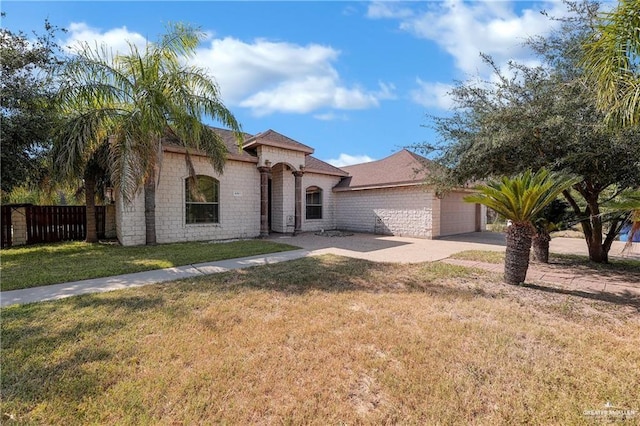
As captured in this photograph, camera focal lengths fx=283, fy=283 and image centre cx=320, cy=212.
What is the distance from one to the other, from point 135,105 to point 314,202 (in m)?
10.6

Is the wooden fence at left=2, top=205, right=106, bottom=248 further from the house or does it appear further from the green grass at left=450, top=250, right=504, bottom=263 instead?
the green grass at left=450, top=250, right=504, bottom=263

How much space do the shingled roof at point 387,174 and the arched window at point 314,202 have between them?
4.31 ft

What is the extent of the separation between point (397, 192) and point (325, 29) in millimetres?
8782

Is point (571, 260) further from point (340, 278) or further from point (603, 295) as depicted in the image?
point (340, 278)

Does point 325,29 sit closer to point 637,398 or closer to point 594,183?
point 594,183

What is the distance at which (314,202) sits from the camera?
17.7 m

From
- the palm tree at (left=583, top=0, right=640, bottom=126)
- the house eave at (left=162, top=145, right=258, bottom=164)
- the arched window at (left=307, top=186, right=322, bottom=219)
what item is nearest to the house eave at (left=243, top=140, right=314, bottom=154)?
the house eave at (left=162, top=145, right=258, bottom=164)

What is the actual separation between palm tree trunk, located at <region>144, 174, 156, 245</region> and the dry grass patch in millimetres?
6439

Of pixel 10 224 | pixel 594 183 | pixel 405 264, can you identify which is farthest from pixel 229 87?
pixel 594 183

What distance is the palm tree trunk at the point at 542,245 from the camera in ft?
27.1

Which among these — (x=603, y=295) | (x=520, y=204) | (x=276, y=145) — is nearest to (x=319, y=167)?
(x=276, y=145)

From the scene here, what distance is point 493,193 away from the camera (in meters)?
6.12

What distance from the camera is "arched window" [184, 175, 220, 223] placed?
12.4 meters

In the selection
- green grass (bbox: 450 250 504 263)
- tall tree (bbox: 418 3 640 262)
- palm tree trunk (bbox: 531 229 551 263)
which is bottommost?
green grass (bbox: 450 250 504 263)
